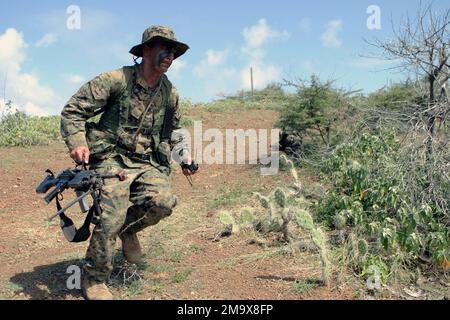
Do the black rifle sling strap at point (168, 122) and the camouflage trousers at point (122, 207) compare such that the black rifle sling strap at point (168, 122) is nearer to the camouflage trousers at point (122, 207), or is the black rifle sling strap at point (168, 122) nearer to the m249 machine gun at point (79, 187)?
the camouflage trousers at point (122, 207)

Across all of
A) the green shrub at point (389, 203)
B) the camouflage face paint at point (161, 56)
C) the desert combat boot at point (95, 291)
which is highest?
the camouflage face paint at point (161, 56)

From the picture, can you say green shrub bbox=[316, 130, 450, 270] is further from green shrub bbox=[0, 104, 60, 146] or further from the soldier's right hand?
green shrub bbox=[0, 104, 60, 146]

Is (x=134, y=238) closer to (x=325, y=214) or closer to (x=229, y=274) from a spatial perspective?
(x=229, y=274)

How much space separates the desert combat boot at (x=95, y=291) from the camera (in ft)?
11.9

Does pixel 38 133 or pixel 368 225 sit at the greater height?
pixel 38 133

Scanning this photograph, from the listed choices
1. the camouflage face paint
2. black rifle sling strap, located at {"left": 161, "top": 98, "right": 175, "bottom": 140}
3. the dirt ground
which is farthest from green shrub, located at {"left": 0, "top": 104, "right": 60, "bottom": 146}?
the camouflage face paint

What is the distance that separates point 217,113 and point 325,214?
29.3 feet

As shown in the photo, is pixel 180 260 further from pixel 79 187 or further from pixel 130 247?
pixel 79 187

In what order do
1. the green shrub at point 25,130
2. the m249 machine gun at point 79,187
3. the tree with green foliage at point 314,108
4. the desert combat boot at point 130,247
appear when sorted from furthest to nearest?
the green shrub at point 25,130 → the tree with green foliage at point 314,108 → the desert combat boot at point 130,247 → the m249 machine gun at point 79,187

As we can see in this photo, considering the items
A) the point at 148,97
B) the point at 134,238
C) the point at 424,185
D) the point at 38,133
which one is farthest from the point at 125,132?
the point at 38,133

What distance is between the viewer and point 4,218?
6254 mm

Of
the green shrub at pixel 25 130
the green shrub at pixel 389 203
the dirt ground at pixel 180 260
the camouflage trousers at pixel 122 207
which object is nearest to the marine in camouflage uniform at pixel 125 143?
the camouflage trousers at pixel 122 207

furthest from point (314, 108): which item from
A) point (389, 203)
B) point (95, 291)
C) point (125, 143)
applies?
point (95, 291)

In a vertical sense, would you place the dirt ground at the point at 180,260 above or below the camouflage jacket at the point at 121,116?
below
